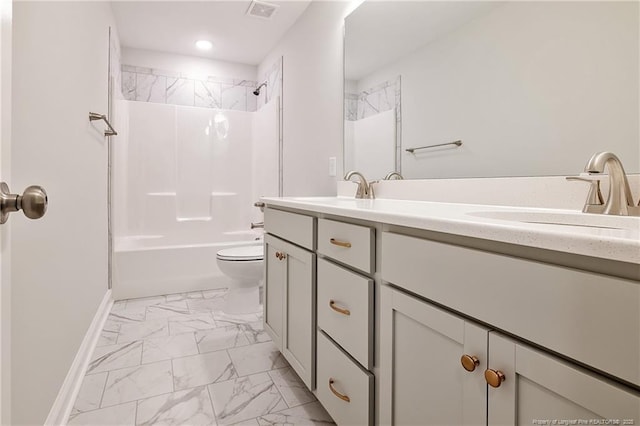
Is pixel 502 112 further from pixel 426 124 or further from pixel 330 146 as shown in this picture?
pixel 330 146

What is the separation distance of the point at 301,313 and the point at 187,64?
3.16m

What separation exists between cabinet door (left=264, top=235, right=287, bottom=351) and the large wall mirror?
0.66 meters

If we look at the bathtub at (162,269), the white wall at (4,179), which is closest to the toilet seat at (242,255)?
the bathtub at (162,269)

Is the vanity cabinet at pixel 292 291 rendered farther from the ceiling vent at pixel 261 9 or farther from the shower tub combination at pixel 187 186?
the ceiling vent at pixel 261 9

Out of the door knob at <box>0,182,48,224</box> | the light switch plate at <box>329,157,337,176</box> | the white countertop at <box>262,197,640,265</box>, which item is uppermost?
the light switch plate at <box>329,157,337,176</box>

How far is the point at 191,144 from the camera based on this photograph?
362cm

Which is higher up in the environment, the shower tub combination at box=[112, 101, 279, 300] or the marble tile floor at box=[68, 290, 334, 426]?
the shower tub combination at box=[112, 101, 279, 300]

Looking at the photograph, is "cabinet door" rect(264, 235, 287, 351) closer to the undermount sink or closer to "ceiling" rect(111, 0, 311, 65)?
the undermount sink

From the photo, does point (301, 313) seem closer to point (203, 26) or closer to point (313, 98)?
point (313, 98)

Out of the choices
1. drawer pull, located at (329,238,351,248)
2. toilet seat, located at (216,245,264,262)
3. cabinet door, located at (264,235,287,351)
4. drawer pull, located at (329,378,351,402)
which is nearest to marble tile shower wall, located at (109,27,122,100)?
toilet seat, located at (216,245,264,262)

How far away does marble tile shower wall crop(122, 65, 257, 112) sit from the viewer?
3.42m

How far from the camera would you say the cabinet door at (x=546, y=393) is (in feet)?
1.50

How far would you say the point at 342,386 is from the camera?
3.68 feet

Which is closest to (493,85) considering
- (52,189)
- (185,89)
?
(52,189)
